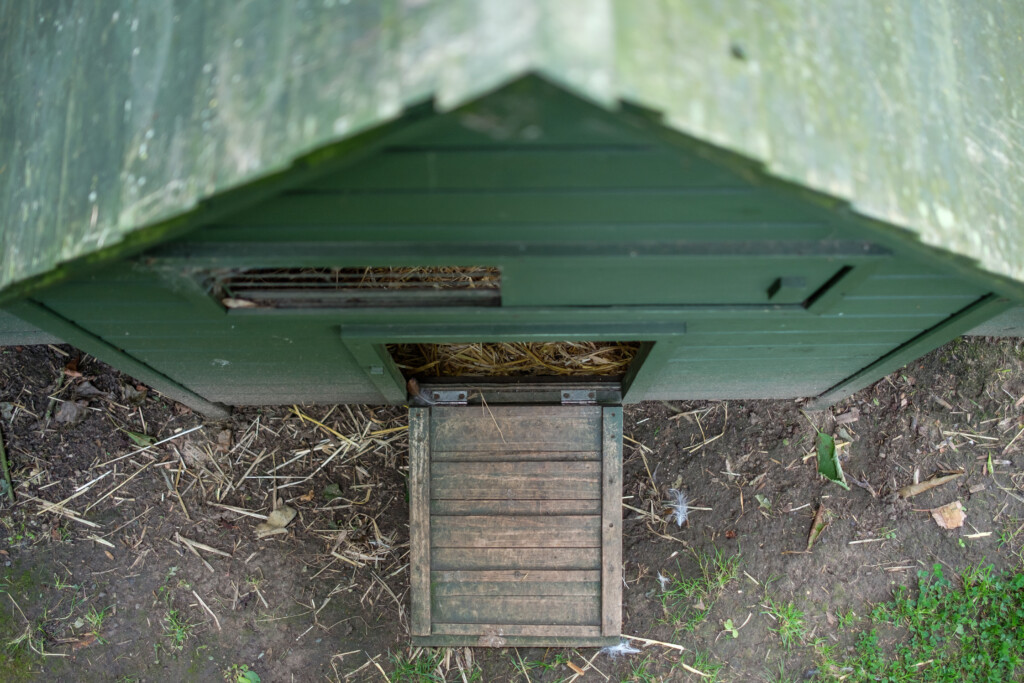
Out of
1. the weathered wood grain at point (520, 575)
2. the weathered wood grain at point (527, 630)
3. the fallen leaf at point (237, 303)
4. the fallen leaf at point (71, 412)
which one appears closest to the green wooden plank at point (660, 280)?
the fallen leaf at point (237, 303)

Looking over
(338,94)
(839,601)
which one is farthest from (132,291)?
(839,601)

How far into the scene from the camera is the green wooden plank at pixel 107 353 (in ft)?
7.25

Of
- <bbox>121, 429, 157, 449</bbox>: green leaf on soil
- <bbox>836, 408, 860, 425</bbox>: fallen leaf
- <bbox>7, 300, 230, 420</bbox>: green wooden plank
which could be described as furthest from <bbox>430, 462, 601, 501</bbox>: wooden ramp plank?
<bbox>121, 429, 157, 449</bbox>: green leaf on soil

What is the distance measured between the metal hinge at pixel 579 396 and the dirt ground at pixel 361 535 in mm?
595

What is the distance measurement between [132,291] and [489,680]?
254 cm

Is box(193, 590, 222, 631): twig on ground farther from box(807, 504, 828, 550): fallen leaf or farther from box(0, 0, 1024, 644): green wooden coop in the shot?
box(807, 504, 828, 550): fallen leaf

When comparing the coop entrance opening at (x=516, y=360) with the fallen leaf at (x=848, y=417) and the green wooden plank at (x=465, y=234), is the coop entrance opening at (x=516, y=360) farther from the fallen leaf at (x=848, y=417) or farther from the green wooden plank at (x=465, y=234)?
the green wooden plank at (x=465, y=234)

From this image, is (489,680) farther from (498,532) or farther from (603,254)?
(603,254)

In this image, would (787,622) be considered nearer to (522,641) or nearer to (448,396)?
(522,641)

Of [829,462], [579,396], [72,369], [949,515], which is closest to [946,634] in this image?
[949,515]

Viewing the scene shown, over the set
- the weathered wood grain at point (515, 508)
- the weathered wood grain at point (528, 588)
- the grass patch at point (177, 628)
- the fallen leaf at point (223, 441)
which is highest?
the fallen leaf at point (223, 441)

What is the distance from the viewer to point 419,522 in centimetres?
332

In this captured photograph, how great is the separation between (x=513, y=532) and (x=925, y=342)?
1.82m

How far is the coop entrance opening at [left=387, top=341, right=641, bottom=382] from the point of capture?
3.48 m
